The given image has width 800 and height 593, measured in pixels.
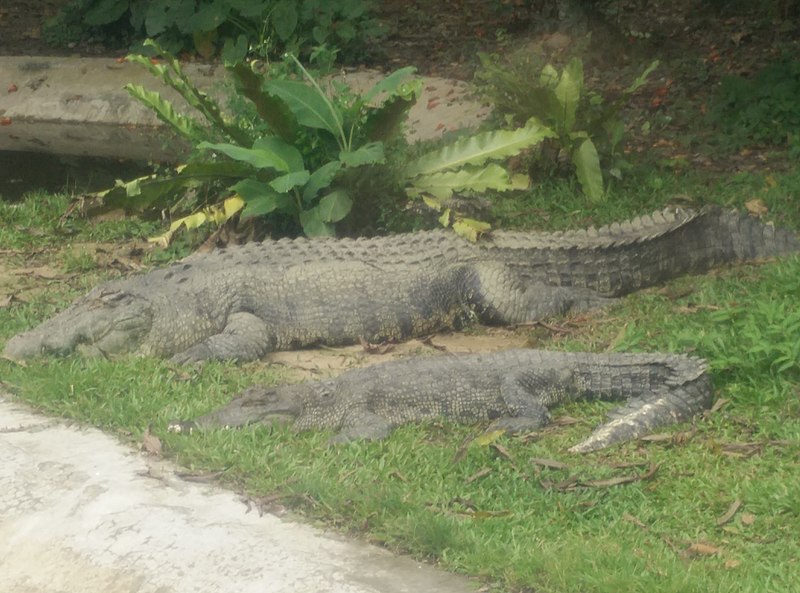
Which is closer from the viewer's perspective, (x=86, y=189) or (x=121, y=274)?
(x=121, y=274)

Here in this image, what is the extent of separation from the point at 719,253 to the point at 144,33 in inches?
439

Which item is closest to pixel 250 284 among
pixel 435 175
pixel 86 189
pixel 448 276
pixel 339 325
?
pixel 339 325

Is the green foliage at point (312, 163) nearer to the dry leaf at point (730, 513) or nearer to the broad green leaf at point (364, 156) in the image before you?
the broad green leaf at point (364, 156)

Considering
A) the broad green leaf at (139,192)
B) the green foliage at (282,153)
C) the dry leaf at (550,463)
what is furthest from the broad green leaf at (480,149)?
the dry leaf at (550,463)

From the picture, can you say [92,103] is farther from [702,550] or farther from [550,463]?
[702,550]

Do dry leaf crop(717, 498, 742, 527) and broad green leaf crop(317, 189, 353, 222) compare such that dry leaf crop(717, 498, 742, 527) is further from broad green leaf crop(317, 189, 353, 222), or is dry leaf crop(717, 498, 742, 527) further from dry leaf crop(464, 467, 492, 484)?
broad green leaf crop(317, 189, 353, 222)

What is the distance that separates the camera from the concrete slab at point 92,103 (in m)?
12.7

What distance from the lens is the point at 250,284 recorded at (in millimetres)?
6953

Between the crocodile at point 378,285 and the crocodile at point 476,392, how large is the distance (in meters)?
1.09

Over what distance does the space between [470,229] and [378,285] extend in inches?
29.9

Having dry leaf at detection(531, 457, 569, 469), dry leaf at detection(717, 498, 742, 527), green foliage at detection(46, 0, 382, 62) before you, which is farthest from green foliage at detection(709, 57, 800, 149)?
dry leaf at detection(717, 498, 742, 527)

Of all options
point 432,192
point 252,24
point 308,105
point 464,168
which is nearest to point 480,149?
point 464,168

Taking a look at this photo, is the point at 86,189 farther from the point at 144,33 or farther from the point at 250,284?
the point at 144,33

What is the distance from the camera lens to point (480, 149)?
313 inches
